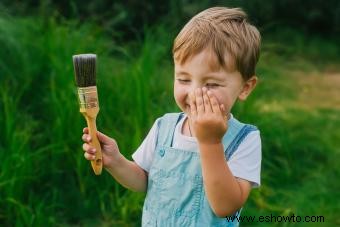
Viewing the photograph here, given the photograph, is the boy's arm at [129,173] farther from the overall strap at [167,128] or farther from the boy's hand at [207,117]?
the boy's hand at [207,117]

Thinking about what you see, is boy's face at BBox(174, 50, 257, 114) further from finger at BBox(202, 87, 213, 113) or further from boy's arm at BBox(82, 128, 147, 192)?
boy's arm at BBox(82, 128, 147, 192)

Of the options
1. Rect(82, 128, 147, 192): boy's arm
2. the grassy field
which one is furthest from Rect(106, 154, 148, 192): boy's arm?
the grassy field

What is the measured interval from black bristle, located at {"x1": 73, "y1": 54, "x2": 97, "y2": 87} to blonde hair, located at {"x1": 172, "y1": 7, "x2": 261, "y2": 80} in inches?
8.9

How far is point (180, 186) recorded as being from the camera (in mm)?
1913

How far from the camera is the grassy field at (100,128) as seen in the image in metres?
3.34

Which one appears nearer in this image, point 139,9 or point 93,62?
A: point 93,62

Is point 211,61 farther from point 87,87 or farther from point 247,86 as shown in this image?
point 87,87

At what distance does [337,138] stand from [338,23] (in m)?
3.95

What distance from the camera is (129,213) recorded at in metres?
3.33

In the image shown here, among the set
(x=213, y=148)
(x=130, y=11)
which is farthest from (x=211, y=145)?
(x=130, y=11)

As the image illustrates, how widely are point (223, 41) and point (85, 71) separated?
0.37 metres

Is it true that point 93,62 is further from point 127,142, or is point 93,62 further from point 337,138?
point 337,138

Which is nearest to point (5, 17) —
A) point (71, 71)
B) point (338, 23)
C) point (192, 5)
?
point (71, 71)

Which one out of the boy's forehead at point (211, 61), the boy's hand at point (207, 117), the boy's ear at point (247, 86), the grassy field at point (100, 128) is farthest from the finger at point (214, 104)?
the grassy field at point (100, 128)
